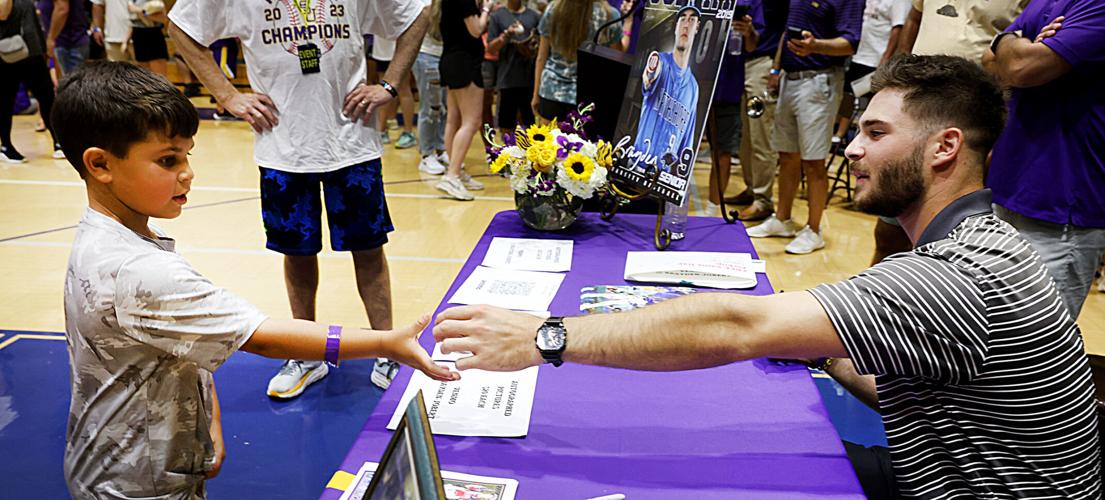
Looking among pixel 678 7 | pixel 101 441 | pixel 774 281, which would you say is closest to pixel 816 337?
pixel 101 441

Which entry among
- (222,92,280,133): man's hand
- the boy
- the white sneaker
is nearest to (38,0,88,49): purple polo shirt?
(222,92,280,133): man's hand

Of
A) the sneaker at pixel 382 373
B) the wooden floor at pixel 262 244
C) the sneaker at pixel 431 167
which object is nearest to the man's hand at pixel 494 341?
the sneaker at pixel 382 373

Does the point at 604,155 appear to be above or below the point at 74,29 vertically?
above

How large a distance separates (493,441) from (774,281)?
3176 millimetres

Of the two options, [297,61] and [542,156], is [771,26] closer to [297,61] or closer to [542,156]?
[542,156]

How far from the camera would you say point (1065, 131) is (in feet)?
7.63

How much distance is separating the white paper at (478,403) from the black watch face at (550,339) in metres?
0.15

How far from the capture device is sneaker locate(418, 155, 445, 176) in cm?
675

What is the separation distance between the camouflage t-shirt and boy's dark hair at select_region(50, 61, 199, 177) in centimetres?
13

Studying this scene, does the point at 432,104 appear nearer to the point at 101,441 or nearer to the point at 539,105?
the point at 539,105

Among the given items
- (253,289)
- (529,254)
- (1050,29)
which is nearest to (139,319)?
(529,254)

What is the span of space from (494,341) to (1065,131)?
1.91 meters

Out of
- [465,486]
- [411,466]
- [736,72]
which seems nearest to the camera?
[411,466]

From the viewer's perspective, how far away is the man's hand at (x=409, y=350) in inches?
56.0
